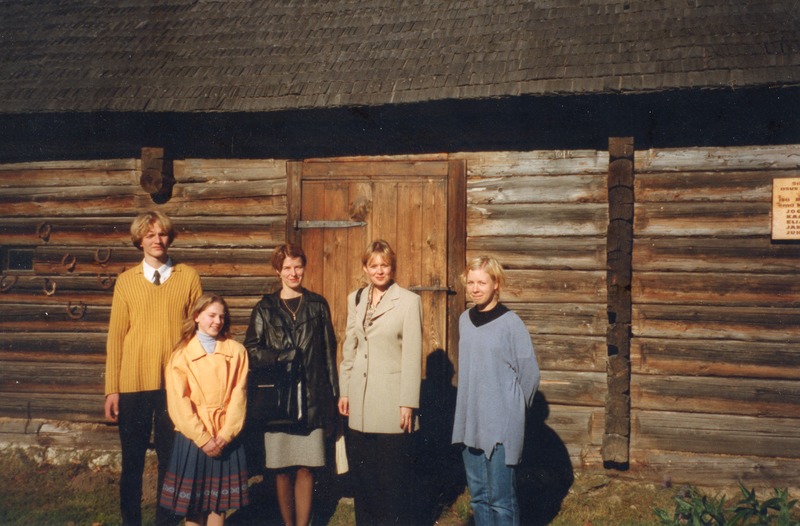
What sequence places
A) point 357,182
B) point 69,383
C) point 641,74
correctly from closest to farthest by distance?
point 641,74 → point 357,182 → point 69,383

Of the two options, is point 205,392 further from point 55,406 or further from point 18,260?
point 18,260

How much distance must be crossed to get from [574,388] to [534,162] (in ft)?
6.39

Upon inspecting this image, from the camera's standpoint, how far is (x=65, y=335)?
6059 mm

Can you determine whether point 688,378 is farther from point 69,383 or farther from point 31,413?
point 31,413

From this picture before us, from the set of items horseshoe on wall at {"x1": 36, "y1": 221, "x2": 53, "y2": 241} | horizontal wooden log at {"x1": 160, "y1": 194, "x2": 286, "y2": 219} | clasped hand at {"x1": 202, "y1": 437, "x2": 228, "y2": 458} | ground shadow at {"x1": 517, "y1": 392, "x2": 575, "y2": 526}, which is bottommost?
ground shadow at {"x1": 517, "y1": 392, "x2": 575, "y2": 526}

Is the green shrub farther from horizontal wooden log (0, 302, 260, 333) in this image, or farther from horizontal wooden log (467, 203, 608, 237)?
horizontal wooden log (0, 302, 260, 333)

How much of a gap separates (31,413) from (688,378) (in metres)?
6.09

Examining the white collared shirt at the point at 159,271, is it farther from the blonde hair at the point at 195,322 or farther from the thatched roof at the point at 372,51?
the thatched roof at the point at 372,51

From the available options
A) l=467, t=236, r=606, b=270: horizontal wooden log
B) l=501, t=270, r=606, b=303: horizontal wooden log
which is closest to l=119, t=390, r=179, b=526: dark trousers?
l=467, t=236, r=606, b=270: horizontal wooden log

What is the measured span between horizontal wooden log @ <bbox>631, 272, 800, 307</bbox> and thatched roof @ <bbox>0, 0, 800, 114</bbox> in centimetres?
153

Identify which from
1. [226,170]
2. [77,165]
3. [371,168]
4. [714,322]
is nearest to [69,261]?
[77,165]

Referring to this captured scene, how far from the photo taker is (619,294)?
16.0 ft

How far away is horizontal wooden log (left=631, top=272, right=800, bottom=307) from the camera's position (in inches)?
194

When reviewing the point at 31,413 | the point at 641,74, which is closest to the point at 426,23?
the point at 641,74
